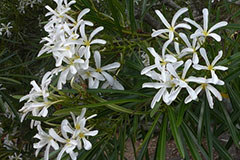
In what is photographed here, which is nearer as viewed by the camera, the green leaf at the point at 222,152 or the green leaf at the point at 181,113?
the green leaf at the point at 181,113

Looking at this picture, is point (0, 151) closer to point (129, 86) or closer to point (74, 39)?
point (129, 86)

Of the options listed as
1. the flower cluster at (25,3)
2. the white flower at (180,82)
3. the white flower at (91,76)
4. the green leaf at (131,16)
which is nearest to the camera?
the white flower at (180,82)

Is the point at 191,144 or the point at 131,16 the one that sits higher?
the point at 131,16

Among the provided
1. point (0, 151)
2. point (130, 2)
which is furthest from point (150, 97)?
point (0, 151)

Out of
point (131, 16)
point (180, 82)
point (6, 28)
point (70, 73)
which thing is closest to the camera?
point (180, 82)

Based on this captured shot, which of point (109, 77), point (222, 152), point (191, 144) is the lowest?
point (222, 152)

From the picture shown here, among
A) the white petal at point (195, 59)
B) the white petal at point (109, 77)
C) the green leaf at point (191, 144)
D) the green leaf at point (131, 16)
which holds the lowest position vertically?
the green leaf at point (191, 144)

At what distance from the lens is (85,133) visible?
722 mm

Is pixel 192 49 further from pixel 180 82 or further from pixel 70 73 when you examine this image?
pixel 70 73

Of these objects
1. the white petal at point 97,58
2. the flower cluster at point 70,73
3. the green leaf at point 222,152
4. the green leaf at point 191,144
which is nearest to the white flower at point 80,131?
the flower cluster at point 70,73

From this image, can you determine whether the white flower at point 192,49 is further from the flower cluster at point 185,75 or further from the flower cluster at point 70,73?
the flower cluster at point 70,73

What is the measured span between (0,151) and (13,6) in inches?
33.9

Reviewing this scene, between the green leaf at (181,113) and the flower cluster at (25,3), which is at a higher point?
the green leaf at (181,113)

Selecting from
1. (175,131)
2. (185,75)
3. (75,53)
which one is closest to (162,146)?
(175,131)
